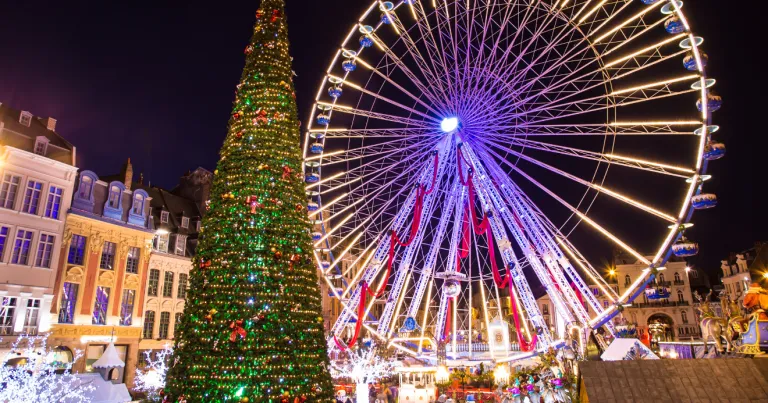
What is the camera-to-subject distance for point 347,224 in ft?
84.8

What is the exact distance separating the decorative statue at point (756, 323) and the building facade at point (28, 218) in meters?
27.9

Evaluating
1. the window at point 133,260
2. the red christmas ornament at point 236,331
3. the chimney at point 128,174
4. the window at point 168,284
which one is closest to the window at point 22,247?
the window at point 133,260

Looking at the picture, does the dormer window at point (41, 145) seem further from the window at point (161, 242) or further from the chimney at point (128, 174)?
the window at point (161, 242)

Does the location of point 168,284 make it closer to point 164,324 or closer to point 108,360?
point 164,324

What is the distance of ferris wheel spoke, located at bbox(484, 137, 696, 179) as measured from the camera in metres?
17.5

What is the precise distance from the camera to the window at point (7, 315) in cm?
2238

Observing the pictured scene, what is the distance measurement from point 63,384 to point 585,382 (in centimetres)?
1352

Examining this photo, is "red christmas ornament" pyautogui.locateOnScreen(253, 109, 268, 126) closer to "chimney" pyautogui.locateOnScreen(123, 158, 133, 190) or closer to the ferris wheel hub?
the ferris wheel hub

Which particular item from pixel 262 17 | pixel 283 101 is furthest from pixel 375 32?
pixel 283 101

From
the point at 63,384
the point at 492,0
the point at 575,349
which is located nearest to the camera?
the point at 575,349

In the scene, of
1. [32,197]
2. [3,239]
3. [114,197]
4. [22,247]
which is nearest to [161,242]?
[114,197]

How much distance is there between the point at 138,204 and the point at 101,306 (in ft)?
22.7

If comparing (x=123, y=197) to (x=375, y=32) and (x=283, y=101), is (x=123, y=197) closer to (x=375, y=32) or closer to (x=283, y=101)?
(x=375, y=32)

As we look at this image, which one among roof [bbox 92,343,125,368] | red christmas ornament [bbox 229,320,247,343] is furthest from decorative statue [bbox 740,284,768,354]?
roof [bbox 92,343,125,368]
